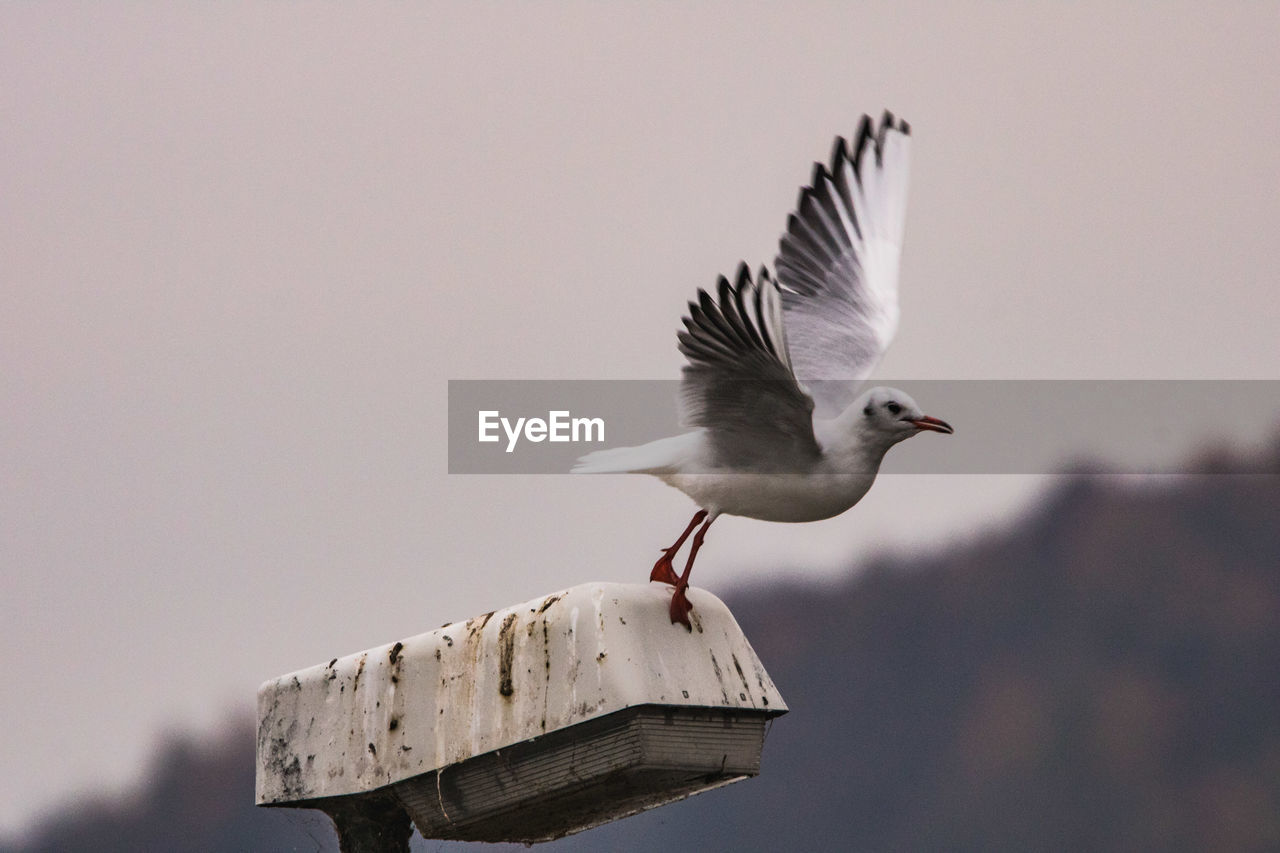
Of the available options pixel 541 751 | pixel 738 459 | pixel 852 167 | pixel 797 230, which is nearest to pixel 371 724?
pixel 541 751

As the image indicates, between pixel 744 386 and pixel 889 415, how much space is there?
1.48 feet

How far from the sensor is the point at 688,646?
3193 mm

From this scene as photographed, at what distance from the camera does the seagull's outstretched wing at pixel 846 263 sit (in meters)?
5.56

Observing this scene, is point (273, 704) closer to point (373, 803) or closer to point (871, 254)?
point (373, 803)

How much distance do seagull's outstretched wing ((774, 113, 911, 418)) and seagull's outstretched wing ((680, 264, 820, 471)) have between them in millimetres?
1068

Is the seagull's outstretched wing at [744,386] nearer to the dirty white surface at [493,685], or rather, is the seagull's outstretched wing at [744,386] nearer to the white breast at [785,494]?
the white breast at [785,494]

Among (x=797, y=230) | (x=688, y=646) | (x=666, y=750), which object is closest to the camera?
(x=666, y=750)

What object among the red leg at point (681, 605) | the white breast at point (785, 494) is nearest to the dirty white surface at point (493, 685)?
the red leg at point (681, 605)

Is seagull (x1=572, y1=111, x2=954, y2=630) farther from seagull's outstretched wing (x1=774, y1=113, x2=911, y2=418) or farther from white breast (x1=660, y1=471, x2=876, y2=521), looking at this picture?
seagull's outstretched wing (x1=774, y1=113, x2=911, y2=418)

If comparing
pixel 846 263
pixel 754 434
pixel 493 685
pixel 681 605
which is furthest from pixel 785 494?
pixel 846 263

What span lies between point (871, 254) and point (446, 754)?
3390 millimetres

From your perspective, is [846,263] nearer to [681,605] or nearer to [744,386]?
[744,386]

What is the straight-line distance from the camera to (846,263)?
19.5ft

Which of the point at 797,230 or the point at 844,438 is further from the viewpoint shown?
the point at 797,230
